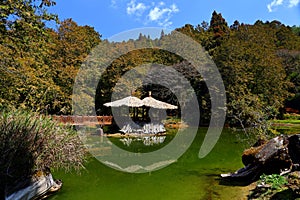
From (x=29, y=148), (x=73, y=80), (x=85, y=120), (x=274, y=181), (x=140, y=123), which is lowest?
(x=274, y=181)

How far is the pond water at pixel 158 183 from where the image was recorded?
5.39 m

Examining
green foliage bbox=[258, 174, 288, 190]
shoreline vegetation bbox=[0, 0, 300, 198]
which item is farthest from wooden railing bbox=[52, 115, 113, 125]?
green foliage bbox=[258, 174, 288, 190]

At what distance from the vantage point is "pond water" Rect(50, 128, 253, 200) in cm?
539

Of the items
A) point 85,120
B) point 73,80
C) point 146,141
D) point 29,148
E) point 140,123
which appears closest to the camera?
point 29,148

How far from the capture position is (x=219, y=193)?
540cm

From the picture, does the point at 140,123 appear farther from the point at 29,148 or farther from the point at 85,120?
the point at 29,148

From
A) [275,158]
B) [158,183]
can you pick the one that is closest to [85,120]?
[158,183]

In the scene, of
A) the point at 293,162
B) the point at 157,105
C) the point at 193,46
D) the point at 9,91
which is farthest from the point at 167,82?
the point at 293,162

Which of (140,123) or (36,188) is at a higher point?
(140,123)

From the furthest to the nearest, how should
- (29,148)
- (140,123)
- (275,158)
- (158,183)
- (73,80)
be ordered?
(140,123)
(73,80)
(158,183)
(275,158)
(29,148)

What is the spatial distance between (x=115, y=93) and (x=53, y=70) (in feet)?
17.3

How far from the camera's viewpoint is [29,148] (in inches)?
194

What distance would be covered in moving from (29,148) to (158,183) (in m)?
2.91

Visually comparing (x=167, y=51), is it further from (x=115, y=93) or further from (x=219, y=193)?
(x=219, y=193)
